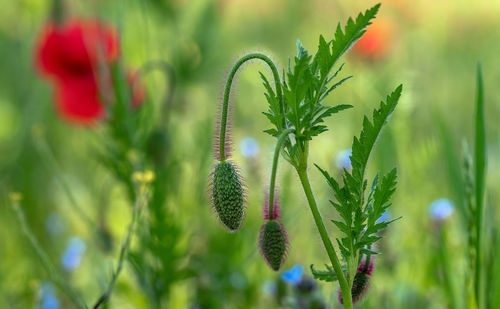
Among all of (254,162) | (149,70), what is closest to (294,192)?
(254,162)

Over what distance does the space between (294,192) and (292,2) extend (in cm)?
281

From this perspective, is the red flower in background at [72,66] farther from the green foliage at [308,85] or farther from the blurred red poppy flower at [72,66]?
the green foliage at [308,85]

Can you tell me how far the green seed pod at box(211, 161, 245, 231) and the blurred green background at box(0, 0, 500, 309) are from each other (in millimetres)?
155

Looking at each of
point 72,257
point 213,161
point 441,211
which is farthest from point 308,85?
point 213,161

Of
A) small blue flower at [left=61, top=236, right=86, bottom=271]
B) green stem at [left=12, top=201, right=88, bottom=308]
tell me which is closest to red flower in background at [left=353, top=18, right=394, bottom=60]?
small blue flower at [left=61, top=236, right=86, bottom=271]

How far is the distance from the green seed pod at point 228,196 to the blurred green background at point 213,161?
0.15 meters

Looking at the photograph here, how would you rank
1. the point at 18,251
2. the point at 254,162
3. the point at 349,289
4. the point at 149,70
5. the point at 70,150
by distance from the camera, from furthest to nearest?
the point at 70,150
the point at 18,251
the point at 254,162
the point at 149,70
the point at 349,289

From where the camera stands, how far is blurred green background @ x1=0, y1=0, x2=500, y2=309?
66.7 inches

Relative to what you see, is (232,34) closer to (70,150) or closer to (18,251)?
(70,150)

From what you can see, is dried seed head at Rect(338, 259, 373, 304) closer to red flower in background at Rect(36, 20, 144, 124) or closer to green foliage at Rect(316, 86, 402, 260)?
green foliage at Rect(316, 86, 402, 260)

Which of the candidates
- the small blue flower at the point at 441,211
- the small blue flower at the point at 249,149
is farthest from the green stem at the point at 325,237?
the small blue flower at the point at 249,149

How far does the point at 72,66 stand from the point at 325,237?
1717 mm

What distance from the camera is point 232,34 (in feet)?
14.6

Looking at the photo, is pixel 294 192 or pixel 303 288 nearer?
pixel 303 288
